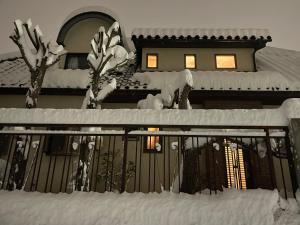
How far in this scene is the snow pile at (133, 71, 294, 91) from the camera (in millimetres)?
11273

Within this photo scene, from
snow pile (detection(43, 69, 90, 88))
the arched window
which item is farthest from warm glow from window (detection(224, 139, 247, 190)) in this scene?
the arched window

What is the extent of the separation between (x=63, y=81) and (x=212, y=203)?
9132 millimetres

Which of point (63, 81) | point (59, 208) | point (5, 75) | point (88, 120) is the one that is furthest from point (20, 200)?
point (5, 75)

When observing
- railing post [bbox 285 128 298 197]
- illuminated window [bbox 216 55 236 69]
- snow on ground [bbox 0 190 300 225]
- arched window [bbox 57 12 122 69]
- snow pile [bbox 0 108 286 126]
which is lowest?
snow on ground [bbox 0 190 300 225]

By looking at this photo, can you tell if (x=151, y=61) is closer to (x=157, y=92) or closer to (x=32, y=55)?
(x=157, y=92)

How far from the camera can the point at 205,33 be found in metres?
13.4

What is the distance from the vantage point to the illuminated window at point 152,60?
1316cm

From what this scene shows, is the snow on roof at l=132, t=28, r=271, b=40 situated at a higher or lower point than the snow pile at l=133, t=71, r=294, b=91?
higher

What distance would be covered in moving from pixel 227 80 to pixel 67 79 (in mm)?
6787

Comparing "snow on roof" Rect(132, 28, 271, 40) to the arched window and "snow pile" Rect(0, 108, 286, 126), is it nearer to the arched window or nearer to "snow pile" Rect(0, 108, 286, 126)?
the arched window

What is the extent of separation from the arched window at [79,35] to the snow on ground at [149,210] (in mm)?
9454

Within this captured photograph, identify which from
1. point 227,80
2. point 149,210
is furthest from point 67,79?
point 149,210

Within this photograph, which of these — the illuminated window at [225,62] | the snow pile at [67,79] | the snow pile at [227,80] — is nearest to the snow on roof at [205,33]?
the illuminated window at [225,62]

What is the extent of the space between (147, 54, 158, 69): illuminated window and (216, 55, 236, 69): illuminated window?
2922 millimetres
